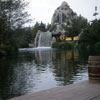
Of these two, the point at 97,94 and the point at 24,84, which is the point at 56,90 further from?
the point at 24,84

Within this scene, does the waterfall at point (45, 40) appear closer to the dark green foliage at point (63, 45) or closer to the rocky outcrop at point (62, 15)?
the dark green foliage at point (63, 45)

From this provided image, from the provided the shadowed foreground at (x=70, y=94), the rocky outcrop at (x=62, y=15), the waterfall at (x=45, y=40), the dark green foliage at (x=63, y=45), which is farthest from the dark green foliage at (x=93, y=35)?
the rocky outcrop at (x=62, y=15)

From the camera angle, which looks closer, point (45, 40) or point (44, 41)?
point (45, 40)

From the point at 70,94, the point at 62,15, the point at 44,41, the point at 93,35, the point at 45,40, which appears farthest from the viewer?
the point at 62,15

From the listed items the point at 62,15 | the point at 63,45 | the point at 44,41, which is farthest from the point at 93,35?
the point at 62,15

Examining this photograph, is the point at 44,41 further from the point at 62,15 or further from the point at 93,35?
the point at 62,15

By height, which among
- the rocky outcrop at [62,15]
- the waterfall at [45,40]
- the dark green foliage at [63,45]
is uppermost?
the rocky outcrop at [62,15]

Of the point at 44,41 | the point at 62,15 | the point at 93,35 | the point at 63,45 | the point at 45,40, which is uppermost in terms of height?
the point at 62,15

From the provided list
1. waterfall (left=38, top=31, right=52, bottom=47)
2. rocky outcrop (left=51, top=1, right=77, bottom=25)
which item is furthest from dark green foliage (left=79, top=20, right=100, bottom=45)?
rocky outcrop (left=51, top=1, right=77, bottom=25)

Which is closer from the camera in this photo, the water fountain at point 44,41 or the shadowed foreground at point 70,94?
the shadowed foreground at point 70,94

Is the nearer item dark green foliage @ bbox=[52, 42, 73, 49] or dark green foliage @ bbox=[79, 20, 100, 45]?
dark green foliage @ bbox=[79, 20, 100, 45]

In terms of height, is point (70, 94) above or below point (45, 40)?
below

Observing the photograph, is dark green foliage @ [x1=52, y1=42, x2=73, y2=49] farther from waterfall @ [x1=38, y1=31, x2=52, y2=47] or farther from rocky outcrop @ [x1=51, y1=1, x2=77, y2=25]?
rocky outcrop @ [x1=51, y1=1, x2=77, y2=25]

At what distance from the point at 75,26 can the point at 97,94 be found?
91979 millimetres
